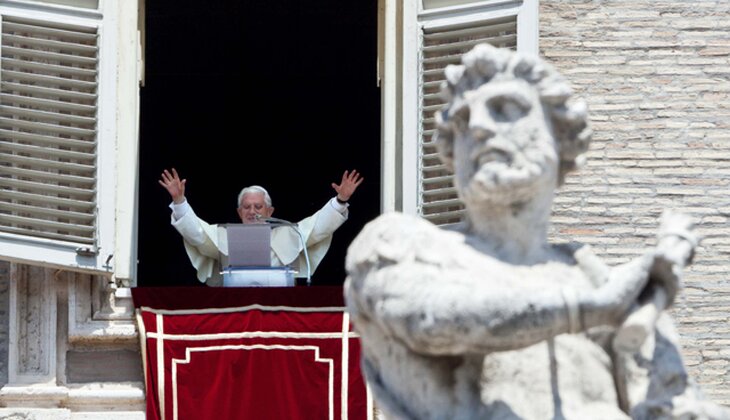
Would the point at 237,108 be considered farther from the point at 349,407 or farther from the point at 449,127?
the point at 449,127

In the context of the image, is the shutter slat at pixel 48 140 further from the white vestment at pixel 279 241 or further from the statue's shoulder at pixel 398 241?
the statue's shoulder at pixel 398 241

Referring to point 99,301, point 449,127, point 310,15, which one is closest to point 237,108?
point 310,15

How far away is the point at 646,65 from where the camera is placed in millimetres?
15852

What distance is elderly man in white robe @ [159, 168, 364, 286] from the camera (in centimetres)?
1625

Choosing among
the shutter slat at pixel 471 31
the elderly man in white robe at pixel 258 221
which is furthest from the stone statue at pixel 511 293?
the elderly man in white robe at pixel 258 221

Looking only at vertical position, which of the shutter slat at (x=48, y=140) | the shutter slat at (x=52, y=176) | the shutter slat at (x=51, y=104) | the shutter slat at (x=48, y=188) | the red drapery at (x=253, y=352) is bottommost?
the red drapery at (x=253, y=352)

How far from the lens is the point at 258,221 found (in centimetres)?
1631

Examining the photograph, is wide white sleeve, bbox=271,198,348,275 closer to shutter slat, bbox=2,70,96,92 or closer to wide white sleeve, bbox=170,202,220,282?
wide white sleeve, bbox=170,202,220,282

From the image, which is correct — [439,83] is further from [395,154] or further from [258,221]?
[258,221]

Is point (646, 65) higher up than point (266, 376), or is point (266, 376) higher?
point (646, 65)

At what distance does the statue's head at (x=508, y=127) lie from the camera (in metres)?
7.80

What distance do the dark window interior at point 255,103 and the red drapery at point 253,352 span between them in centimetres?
514

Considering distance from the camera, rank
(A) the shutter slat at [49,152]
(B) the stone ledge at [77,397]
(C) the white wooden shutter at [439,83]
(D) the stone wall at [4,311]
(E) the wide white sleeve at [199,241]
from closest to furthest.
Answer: (C) the white wooden shutter at [439,83], (A) the shutter slat at [49,152], (B) the stone ledge at [77,397], (D) the stone wall at [4,311], (E) the wide white sleeve at [199,241]

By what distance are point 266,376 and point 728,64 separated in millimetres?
2729
